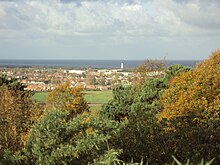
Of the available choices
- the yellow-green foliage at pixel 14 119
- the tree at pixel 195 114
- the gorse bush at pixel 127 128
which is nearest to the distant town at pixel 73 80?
the gorse bush at pixel 127 128

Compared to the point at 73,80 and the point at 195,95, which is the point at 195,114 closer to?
the point at 195,95

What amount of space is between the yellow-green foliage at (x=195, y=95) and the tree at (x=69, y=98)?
6.87 metres

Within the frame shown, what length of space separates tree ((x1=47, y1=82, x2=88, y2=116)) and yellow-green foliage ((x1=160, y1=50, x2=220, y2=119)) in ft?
22.5

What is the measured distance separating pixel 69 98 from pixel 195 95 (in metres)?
10.3

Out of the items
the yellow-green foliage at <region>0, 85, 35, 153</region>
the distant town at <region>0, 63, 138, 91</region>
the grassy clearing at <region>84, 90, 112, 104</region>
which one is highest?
the yellow-green foliage at <region>0, 85, 35, 153</region>

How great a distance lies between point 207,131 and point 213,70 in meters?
7.34

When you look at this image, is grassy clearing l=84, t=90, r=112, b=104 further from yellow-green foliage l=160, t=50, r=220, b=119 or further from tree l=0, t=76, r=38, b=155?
yellow-green foliage l=160, t=50, r=220, b=119

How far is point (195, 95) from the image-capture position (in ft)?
74.2

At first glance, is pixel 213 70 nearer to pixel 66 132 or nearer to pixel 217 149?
pixel 217 149

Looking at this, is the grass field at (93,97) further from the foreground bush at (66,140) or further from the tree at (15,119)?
the foreground bush at (66,140)

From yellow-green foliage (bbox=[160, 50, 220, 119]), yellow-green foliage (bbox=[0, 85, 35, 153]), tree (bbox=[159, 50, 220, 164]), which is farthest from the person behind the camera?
yellow-green foliage (bbox=[160, 50, 220, 119])

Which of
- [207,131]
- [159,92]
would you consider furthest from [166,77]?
[207,131]

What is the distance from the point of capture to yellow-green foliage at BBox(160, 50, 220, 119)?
21.8m

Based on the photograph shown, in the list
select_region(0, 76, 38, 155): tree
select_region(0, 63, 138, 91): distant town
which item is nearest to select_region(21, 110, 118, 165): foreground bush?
select_region(0, 76, 38, 155): tree
